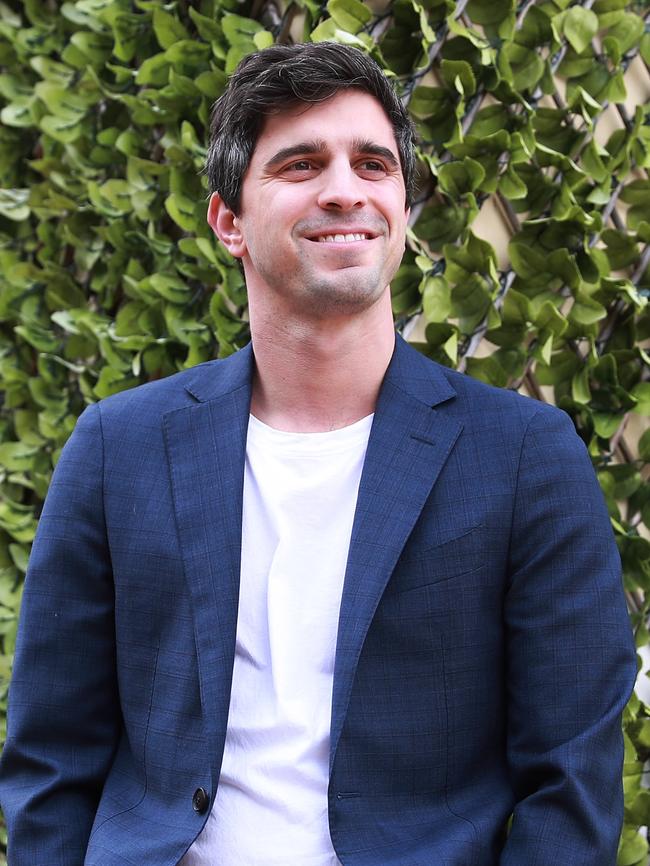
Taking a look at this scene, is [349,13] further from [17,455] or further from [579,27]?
[17,455]

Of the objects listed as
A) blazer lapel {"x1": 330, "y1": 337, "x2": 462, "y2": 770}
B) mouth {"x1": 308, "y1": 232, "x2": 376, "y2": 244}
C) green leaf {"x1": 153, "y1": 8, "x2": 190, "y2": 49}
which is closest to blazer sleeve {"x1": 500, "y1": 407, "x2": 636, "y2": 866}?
blazer lapel {"x1": 330, "y1": 337, "x2": 462, "y2": 770}

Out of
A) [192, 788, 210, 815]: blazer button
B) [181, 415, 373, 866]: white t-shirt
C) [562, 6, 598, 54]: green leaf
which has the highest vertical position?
[562, 6, 598, 54]: green leaf

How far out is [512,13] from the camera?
72.4 inches

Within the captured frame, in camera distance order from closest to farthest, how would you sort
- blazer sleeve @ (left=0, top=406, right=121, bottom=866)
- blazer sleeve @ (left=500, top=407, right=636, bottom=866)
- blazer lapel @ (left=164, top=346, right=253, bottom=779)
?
blazer sleeve @ (left=500, top=407, right=636, bottom=866), blazer lapel @ (left=164, top=346, right=253, bottom=779), blazer sleeve @ (left=0, top=406, right=121, bottom=866)

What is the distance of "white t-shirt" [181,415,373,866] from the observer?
57.0 inches

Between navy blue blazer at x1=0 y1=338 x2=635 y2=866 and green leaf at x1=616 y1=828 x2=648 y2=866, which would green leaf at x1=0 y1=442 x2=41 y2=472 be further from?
green leaf at x1=616 y1=828 x2=648 y2=866

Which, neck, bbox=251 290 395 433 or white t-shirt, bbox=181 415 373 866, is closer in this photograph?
white t-shirt, bbox=181 415 373 866

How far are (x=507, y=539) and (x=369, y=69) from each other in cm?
73

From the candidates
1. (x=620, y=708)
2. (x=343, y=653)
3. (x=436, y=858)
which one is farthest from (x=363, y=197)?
(x=436, y=858)

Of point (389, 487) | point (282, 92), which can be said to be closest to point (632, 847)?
point (389, 487)

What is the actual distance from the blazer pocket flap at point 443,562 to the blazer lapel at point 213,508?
24 cm

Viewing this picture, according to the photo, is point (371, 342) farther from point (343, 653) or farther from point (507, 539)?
point (343, 653)

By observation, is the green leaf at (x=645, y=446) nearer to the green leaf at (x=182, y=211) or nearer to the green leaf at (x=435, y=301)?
the green leaf at (x=435, y=301)

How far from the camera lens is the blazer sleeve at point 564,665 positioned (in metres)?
1.38
